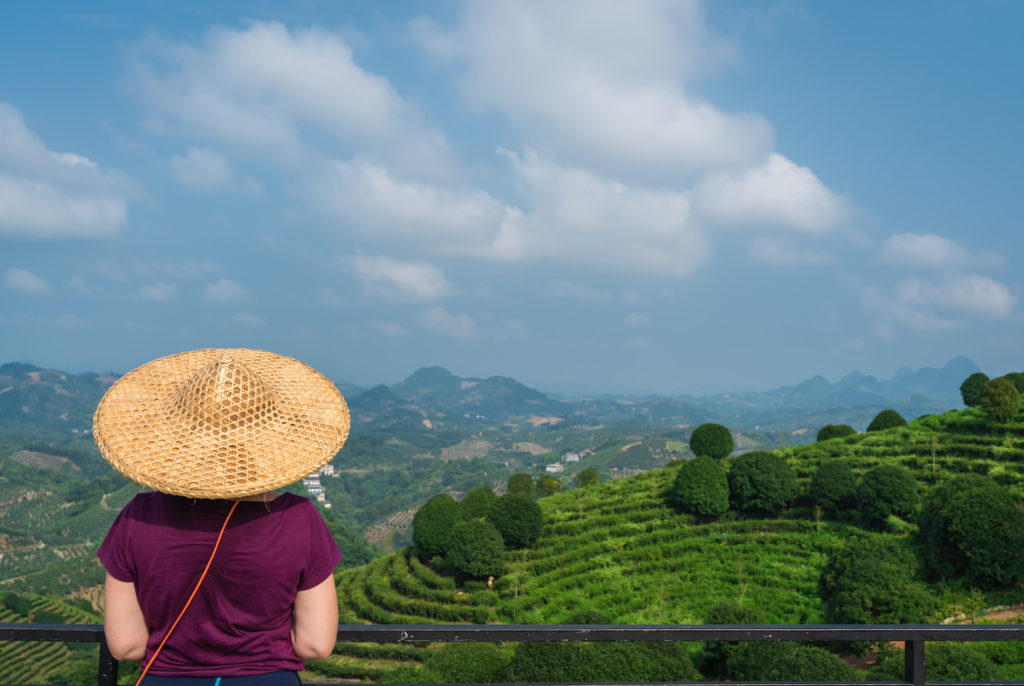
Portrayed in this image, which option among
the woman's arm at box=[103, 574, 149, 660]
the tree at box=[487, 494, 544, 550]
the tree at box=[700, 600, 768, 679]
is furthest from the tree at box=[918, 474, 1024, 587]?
the woman's arm at box=[103, 574, 149, 660]

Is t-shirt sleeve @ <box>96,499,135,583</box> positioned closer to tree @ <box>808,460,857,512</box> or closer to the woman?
the woman

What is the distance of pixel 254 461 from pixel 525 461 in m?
169

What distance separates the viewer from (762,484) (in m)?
19.4

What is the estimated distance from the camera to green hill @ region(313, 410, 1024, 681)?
16.4 m

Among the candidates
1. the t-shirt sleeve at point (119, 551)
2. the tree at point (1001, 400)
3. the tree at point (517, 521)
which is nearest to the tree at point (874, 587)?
the tree at point (1001, 400)

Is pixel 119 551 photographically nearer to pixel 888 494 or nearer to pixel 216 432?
pixel 216 432

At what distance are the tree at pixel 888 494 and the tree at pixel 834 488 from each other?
0.75 metres

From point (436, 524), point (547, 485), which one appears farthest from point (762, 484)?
point (547, 485)

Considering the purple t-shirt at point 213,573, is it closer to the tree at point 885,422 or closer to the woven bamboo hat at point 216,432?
the woven bamboo hat at point 216,432

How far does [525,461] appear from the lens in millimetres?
167250

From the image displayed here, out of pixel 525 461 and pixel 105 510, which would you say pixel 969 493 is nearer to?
pixel 105 510

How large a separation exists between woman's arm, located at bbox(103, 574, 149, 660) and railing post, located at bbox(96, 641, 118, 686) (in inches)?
25.2

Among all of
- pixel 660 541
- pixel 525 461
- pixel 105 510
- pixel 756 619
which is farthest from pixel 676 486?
pixel 525 461

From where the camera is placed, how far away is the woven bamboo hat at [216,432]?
165 centimetres
